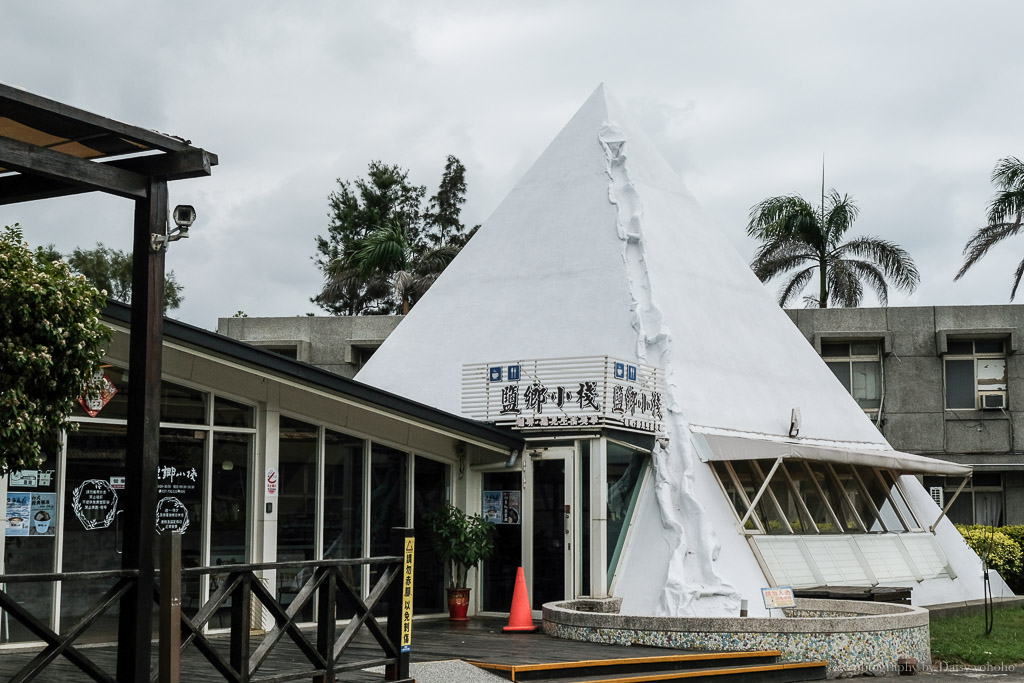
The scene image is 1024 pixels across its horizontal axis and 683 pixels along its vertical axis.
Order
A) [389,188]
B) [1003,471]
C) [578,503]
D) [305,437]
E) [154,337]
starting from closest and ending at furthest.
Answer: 1. [154,337]
2. [305,437]
3. [578,503]
4. [1003,471]
5. [389,188]

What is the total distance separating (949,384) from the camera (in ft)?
94.0

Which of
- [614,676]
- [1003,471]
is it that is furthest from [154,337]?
[1003,471]

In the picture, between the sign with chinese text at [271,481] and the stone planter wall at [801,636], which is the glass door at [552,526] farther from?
the sign with chinese text at [271,481]

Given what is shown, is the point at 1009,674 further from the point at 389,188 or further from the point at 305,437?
the point at 389,188

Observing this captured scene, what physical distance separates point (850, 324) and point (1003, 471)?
4879mm

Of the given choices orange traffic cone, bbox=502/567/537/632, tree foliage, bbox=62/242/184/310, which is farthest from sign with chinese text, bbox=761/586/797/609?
tree foliage, bbox=62/242/184/310

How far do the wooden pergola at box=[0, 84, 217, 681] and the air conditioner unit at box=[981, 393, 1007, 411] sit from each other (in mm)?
24307

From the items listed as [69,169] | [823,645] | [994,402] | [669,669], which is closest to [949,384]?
[994,402]

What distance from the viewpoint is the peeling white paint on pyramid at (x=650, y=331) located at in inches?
661

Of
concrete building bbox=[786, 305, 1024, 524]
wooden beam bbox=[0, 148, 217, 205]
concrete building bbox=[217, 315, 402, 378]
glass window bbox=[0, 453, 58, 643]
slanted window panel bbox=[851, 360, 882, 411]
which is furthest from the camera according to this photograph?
concrete building bbox=[217, 315, 402, 378]

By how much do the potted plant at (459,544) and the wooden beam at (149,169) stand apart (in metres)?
9.40

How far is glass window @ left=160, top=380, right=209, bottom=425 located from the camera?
44.7 feet

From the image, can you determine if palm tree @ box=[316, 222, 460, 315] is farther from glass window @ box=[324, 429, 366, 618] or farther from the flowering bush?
glass window @ box=[324, 429, 366, 618]

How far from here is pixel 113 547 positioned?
13.0 metres
